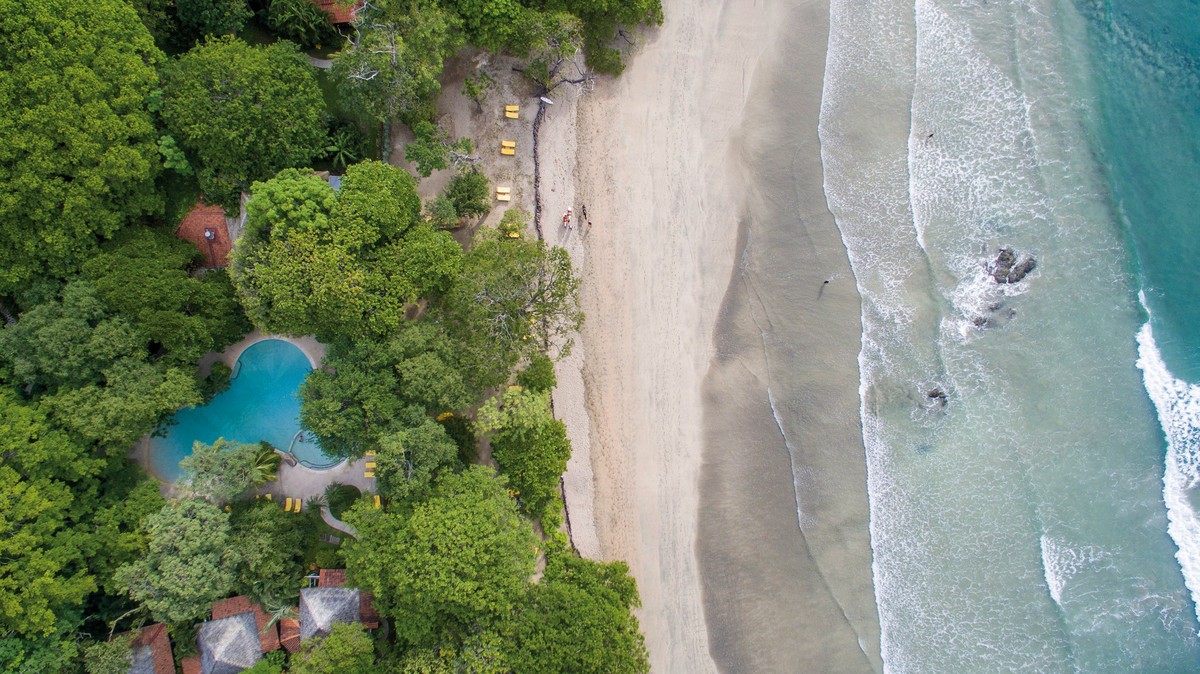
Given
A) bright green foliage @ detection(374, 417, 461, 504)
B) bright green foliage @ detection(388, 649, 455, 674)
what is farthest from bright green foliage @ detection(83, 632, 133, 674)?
bright green foliage @ detection(374, 417, 461, 504)

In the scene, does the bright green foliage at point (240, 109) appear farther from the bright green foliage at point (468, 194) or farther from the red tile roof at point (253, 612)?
the red tile roof at point (253, 612)

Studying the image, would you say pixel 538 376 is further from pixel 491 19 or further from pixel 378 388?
pixel 491 19

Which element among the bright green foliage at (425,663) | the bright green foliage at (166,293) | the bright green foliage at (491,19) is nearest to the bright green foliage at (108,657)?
the bright green foliage at (425,663)

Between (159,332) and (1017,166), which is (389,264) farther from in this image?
(1017,166)

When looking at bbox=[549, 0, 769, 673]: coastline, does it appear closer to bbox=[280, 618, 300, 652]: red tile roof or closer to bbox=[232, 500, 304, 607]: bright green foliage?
bbox=[232, 500, 304, 607]: bright green foliage

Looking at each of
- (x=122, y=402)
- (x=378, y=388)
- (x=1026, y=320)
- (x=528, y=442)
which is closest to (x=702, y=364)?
(x=528, y=442)

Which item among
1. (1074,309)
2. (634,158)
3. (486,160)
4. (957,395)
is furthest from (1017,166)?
(486,160)

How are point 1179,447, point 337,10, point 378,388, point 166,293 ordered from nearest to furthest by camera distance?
point 378,388
point 166,293
point 1179,447
point 337,10
